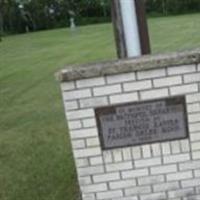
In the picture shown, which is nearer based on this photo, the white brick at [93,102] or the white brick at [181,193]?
the white brick at [93,102]

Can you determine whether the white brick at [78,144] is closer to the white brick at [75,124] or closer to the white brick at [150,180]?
the white brick at [75,124]

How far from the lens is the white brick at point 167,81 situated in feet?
13.4

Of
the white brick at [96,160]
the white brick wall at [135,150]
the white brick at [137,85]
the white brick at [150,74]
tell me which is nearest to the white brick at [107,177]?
the white brick wall at [135,150]

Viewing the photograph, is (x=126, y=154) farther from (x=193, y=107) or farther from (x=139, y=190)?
(x=193, y=107)

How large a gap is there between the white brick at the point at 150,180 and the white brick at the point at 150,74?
2.63 feet

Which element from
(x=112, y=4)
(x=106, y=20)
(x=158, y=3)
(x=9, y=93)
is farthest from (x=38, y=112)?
(x=158, y=3)

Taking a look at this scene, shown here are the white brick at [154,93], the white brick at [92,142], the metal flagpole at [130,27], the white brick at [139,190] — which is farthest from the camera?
the metal flagpole at [130,27]

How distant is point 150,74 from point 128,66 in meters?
0.19

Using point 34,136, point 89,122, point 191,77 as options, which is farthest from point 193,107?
point 34,136

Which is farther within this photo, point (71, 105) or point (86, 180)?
point (86, 180)

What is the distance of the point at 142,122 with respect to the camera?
4.20 m

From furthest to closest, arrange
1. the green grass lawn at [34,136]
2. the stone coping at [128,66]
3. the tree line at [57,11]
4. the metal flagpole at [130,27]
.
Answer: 1. the tree line at [57,11]
2. the green grass lawn at [34,136]
3. the metal flagpole at [130,27]
4. the stone coping at [128,66]

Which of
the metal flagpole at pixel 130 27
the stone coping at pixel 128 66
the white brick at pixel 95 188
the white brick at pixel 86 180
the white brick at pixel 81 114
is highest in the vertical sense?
the metal flagpole at pixel 130 27

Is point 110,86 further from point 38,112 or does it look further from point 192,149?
point 38,112
